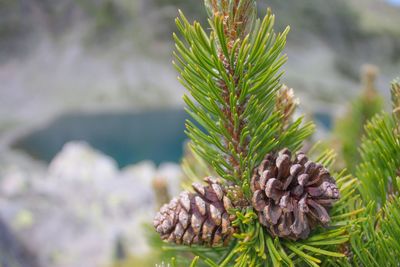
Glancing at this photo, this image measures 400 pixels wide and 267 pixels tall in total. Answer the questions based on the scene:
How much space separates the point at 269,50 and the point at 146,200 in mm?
7350

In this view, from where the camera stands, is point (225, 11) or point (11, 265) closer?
point (225, 11)

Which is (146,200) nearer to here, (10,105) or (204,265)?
(204,265)

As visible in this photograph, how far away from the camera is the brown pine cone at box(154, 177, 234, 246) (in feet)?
2.26

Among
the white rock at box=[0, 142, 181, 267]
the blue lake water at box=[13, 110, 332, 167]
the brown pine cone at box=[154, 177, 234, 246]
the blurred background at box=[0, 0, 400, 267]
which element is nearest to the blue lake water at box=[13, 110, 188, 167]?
the blue lake water at box=[13, 110, 332, 167]

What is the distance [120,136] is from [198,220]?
39553mm

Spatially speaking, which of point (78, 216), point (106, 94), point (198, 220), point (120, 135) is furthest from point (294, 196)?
point (106, 94)

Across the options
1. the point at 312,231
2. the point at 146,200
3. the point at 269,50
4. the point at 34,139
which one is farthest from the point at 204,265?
the point at 34,139

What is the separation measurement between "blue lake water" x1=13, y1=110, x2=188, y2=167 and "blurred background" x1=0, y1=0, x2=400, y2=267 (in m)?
0.17

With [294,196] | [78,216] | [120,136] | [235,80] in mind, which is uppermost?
[120,136]

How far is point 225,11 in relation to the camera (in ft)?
2.19

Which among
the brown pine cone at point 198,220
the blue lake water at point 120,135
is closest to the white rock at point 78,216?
the brown pine cone at point 198,220

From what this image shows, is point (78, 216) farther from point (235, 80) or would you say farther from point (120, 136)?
point (120, 136)

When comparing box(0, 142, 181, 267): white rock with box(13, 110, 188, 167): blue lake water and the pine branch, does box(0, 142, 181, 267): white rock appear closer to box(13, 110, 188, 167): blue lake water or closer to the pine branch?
the pine branch

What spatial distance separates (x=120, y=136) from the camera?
39.4 m
